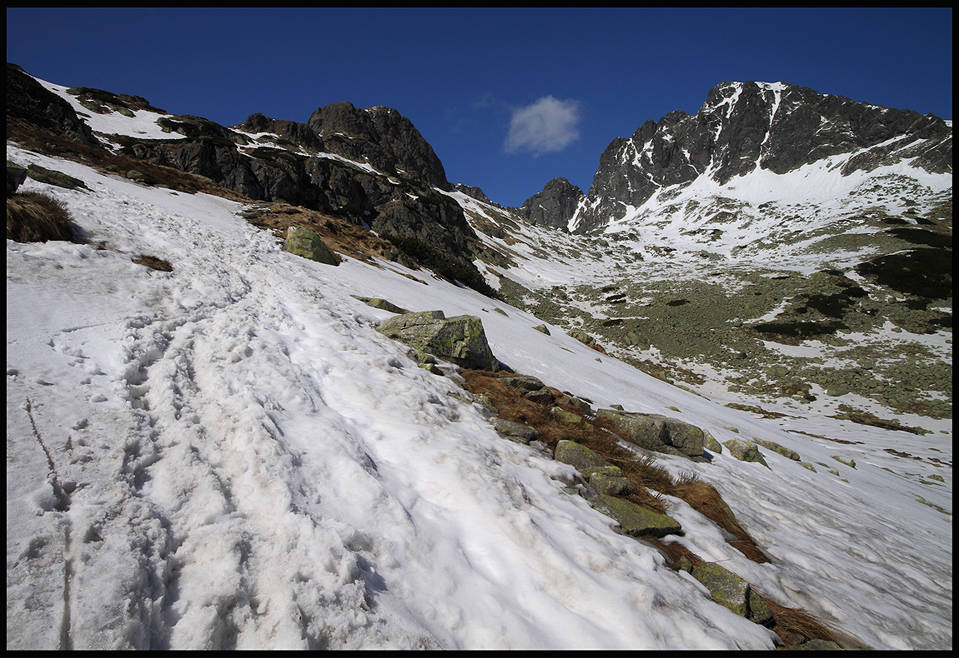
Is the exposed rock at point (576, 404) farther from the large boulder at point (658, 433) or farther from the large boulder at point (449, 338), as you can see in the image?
the large boulder at point (449, 338)

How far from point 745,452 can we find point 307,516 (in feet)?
29.4

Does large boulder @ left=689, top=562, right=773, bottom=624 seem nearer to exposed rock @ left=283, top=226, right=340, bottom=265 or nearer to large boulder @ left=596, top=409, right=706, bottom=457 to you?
large boulder @ left=596, top=409, right=706, bottom=457

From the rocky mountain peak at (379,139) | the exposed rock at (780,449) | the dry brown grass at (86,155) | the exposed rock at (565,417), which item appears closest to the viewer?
the exposed rock at (565,417)

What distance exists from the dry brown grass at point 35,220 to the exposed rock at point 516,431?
26.2ft

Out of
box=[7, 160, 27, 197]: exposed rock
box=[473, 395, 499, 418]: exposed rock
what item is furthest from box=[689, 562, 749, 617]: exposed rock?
box=[7, 160, 27, 197]: exposed rock

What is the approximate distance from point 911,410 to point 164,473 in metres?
31.0

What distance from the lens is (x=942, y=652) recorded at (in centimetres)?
381

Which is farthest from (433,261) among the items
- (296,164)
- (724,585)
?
(296,164)

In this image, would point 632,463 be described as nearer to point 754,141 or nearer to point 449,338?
point 449,338

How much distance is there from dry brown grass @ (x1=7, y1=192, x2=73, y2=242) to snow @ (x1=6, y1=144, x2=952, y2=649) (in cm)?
36

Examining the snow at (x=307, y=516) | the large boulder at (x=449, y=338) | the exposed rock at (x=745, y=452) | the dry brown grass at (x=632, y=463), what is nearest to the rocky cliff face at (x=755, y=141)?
the exposed rock at (x=745, y=452)

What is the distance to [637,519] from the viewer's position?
4.15m

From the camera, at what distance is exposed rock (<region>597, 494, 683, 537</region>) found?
4.03 m

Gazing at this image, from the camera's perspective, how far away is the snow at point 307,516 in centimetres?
220
